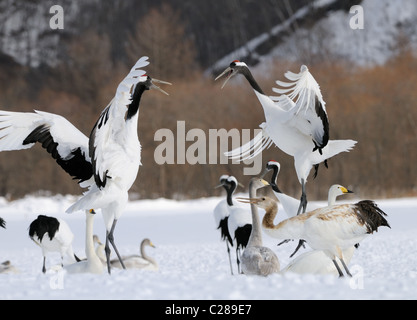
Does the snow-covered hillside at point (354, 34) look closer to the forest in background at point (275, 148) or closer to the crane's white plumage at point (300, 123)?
the forest in background at point (275, 148)

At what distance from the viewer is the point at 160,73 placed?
23344 mm

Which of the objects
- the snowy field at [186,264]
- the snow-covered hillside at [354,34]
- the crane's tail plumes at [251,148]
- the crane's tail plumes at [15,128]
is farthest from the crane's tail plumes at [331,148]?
the snow-covered hillside at [354,34]

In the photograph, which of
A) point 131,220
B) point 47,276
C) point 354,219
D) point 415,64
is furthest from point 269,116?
point 415,64

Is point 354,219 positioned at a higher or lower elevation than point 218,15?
lower

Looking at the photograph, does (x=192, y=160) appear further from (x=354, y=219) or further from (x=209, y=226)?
(x=354, y=219)

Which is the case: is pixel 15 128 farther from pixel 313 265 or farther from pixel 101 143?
pixel 313 265

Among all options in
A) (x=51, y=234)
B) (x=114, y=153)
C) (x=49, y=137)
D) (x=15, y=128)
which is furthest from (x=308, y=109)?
(x=51, y=234)

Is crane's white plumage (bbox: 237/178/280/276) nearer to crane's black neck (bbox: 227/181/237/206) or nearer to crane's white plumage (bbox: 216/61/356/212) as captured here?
crane's white plumage (bbox: 216/61/356/212)

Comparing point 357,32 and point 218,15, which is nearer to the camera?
point 357,32

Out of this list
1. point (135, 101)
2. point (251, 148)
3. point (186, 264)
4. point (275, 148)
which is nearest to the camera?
point (135, 101)

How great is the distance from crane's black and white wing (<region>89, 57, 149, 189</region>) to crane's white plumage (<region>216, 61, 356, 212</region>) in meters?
1.45

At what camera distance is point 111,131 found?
17.6 feet

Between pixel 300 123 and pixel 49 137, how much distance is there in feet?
7.40

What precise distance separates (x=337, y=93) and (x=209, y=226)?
331 inches
